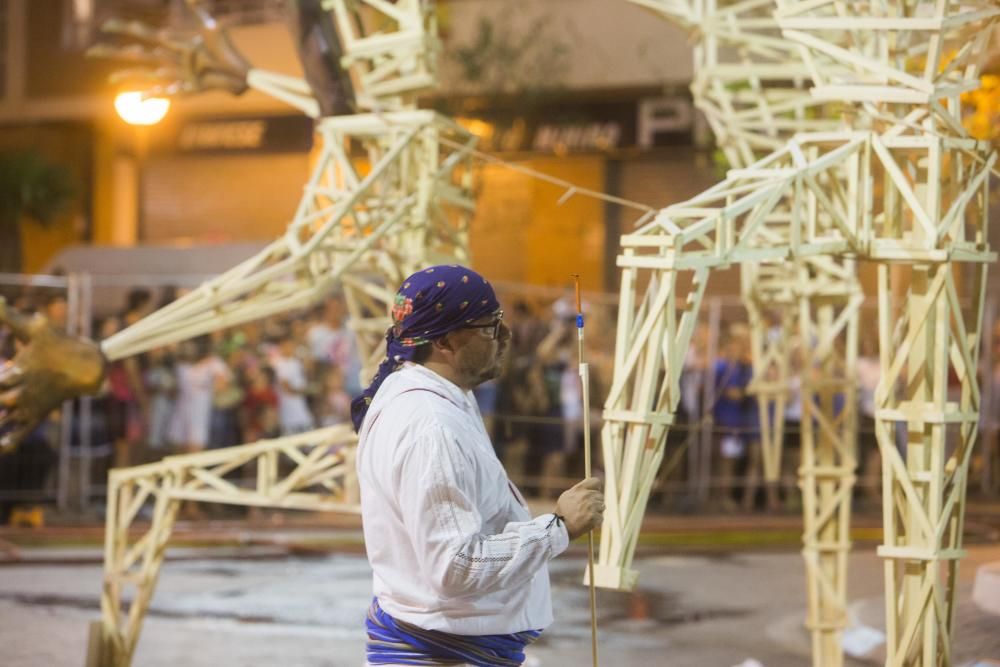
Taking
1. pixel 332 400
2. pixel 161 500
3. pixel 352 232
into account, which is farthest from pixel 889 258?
pixel 332 400

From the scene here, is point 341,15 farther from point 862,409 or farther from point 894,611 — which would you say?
point 862,409

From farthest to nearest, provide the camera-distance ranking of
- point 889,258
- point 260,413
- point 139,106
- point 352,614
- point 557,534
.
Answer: point 260,413, point 352,614, point 139,106, point 889,258, point 557,534

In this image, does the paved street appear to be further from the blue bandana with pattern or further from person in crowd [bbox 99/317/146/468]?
the blue bandana with pattern

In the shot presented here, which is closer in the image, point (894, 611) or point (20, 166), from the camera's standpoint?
point (894, 611)

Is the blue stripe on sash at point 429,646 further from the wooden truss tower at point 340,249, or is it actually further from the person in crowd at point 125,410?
the person in crowd at point 125,410

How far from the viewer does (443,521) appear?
13.3ft

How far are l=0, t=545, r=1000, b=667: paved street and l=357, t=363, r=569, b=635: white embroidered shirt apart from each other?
546 cm

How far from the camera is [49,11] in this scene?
1271 inches

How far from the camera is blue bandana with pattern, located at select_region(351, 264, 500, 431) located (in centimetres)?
437

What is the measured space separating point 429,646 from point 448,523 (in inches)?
19.1

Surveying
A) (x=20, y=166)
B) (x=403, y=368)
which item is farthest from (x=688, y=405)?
(x=20, y=166)

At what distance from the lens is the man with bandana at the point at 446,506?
4.07 metres

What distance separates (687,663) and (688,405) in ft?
22.6

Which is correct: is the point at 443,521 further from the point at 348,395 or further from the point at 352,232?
the point at 348,395
